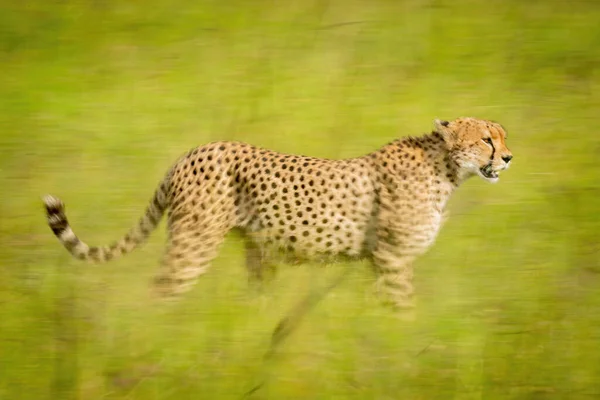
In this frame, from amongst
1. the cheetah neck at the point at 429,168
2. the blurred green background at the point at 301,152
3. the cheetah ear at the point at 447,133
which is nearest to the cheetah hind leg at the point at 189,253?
the blurred green background at the point at 301,152

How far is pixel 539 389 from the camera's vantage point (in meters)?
4.00

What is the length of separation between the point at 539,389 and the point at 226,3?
555 centimetres

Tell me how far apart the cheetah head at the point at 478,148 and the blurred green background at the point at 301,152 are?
0.40 meters

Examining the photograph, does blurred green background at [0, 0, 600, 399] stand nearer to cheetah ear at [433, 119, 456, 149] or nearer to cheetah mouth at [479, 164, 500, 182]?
cheetah mouth at [479, 164, 500, 182]

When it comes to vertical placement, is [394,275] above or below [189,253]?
below

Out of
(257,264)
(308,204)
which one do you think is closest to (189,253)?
(257,264)

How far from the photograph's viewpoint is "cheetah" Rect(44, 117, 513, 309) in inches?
199

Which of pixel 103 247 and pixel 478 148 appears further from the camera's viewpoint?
pixel 478 148

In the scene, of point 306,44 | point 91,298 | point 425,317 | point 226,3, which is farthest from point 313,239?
point 226,3

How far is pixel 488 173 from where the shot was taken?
5.18 m

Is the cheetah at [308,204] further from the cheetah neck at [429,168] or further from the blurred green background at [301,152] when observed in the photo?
the blurred green background at [301,152]

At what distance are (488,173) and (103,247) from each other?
5.97 ft

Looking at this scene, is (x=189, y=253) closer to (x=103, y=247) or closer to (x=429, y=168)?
(x=103, y=247)

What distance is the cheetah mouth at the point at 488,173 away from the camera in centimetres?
517
